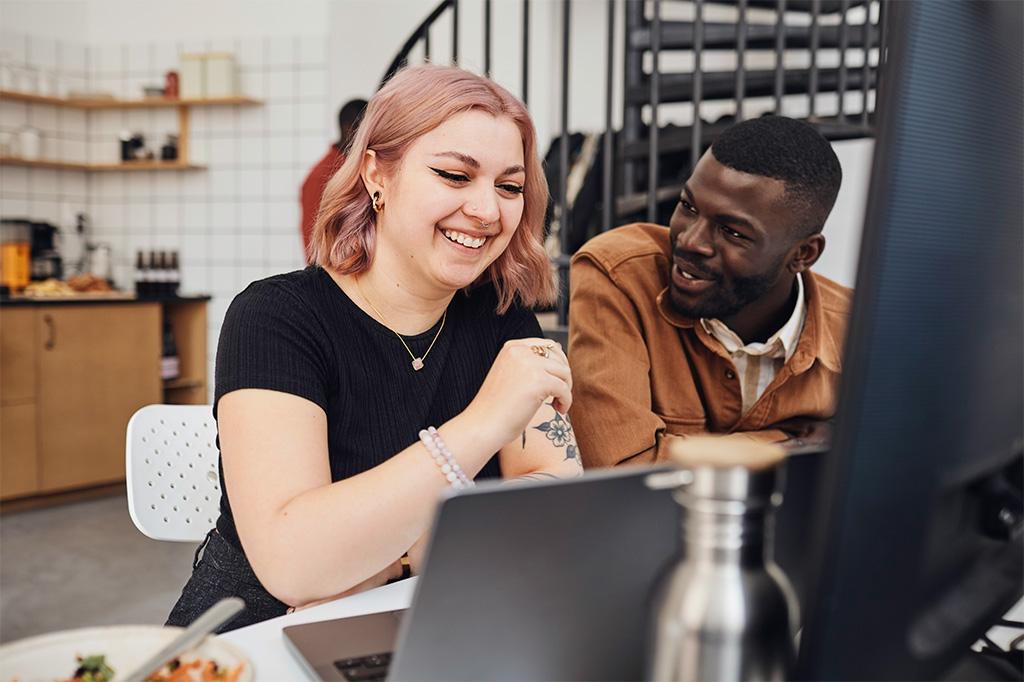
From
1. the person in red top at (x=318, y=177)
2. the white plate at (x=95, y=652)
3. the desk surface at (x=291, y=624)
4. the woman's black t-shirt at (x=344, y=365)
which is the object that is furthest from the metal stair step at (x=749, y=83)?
the white plate at (x=95, y=652)

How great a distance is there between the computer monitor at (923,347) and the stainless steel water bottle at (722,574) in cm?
4

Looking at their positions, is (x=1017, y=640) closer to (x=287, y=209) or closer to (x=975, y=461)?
(x=975, y=461)

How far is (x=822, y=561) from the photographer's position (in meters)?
0.38

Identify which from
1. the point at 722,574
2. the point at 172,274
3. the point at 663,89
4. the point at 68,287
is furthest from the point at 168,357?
the point at 722,574

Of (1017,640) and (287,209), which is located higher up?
(287,209)

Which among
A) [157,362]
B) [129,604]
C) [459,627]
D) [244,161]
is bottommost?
[129,604]

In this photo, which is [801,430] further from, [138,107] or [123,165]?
[138,107]

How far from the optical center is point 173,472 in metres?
1.37

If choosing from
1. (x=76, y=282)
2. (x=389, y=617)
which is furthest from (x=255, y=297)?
(x=76, y=282)

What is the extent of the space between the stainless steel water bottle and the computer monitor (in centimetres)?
4

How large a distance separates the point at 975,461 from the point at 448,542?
0.95 ft

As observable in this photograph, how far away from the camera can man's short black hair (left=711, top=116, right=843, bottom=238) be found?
1.37 meters

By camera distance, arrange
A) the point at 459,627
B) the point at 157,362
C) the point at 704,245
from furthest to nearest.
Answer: the point at 157,362, the point at 704,245, the point at 459,627

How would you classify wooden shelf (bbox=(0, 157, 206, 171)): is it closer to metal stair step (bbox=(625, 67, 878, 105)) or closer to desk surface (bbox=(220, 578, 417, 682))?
metal stair step (bbox=(625, 67, 878, 105))
